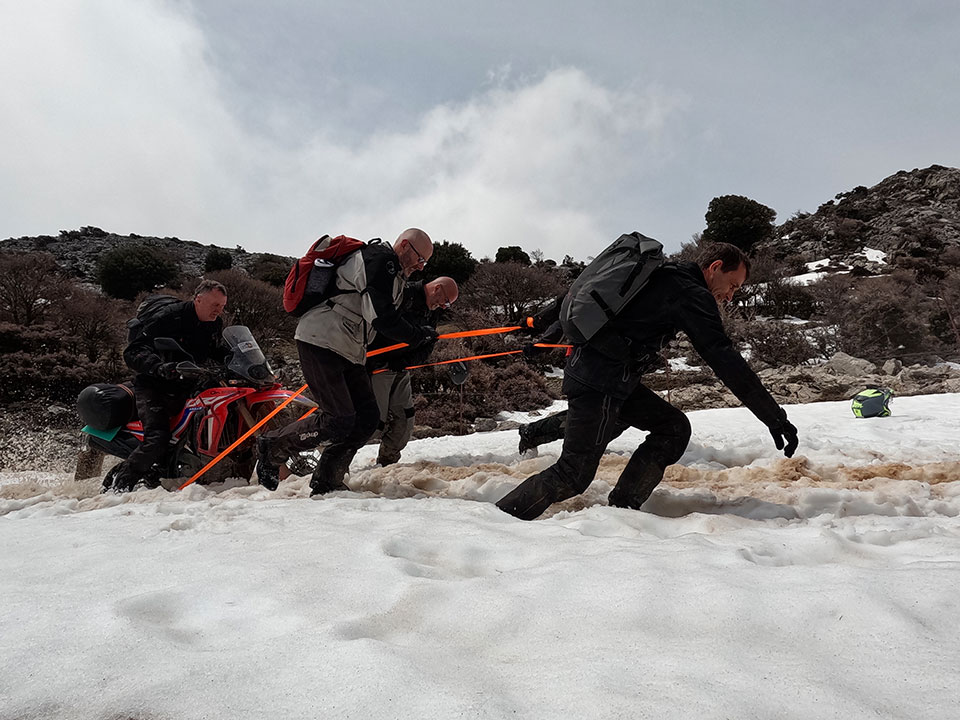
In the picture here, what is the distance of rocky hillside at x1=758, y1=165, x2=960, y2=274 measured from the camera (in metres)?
31.2

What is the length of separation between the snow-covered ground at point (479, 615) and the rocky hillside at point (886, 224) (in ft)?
97.0

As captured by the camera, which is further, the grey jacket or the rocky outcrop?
the rocky outcrop

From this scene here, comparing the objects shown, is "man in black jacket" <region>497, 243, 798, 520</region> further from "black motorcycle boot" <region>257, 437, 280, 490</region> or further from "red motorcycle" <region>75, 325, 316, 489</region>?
"red motorcycle" <region>75, 325, 316, 489</region>

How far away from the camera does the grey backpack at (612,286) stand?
294 cm

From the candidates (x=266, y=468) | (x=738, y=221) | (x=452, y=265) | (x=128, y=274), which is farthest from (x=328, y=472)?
(x=738, y=221)

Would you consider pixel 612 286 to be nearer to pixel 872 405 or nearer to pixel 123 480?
pixel 123 480

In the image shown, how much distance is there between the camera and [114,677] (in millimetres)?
1214

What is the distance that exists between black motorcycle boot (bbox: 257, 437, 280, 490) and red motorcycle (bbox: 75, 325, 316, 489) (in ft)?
1.73

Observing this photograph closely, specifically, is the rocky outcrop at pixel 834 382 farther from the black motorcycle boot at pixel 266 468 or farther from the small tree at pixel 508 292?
the small tree at pixel 508 292

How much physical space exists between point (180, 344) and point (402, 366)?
1.72 meters

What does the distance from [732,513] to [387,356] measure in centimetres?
281

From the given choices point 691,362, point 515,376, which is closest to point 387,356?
point 515,376

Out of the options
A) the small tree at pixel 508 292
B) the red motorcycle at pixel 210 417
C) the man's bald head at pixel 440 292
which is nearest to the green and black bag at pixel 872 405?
the man's bald head at pixel 440 292

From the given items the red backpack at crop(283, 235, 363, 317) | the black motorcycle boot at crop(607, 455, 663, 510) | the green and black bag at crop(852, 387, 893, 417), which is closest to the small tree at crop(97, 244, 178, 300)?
the red backpack at crop(283, 235, 363, 317)
